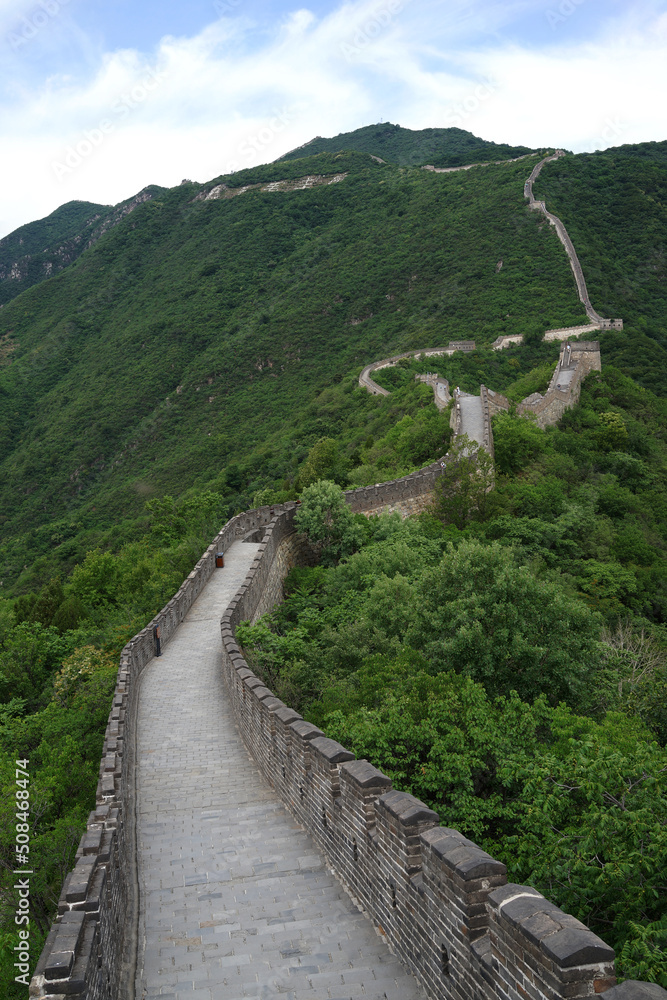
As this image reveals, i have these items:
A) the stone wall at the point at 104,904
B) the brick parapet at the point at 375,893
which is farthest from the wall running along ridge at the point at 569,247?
the brick parapet at the point at 375,893

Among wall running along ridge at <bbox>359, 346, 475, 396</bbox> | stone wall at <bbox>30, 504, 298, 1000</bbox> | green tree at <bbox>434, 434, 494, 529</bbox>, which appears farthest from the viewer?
wall running along ridge at <bbox>359, 346, 475, 396</bbox>

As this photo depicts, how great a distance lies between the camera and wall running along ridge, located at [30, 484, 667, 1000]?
11.8 ft

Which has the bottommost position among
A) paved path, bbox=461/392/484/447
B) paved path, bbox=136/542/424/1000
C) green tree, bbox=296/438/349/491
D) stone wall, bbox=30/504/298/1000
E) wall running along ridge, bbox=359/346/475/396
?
paved path, bbox=136/542/424/1000

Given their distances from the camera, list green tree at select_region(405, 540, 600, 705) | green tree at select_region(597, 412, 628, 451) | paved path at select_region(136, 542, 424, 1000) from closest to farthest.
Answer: paved path at select_region(136, 542, 424, 1000) < green tree at select_region(405, 540, 600, 705) < green tree at select_region(597, 412, 628, 451)

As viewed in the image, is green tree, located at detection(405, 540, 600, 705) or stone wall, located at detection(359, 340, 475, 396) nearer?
green tree, located at detection(405, 540, 600, 705)

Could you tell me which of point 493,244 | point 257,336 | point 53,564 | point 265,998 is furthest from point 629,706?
point 257,336

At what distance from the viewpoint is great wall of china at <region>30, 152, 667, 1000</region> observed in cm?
387

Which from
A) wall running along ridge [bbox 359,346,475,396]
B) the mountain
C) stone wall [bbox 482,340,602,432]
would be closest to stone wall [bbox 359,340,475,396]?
wall running along ridge [bbox 359,346,475,396]

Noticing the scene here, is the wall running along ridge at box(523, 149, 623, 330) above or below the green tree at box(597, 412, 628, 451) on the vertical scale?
above

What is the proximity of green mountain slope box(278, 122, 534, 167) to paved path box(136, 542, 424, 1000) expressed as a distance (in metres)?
151

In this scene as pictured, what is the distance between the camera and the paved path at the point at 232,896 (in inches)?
208

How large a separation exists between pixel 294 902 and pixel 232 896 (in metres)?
0.61

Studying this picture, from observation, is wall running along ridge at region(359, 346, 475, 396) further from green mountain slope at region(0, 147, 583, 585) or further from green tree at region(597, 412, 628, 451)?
green tree at region(597, 412, 628, 451)

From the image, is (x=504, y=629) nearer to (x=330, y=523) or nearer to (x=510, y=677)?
(x=510, y=677)
